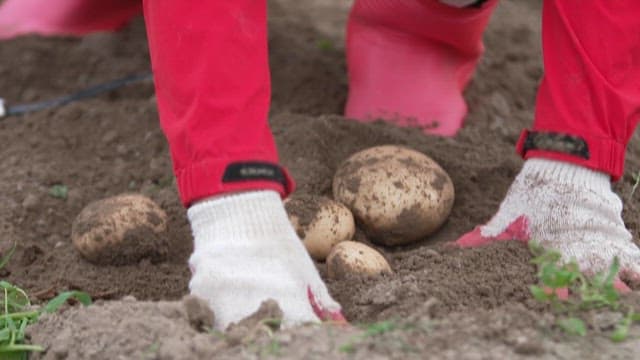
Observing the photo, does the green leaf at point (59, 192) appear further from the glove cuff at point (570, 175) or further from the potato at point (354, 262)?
the glove cuff at point (570, 175)

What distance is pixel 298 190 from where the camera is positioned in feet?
7.15

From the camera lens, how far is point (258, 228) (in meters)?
1.58

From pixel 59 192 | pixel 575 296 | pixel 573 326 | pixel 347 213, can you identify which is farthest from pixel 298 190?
pixel 573 326

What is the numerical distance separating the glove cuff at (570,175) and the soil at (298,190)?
0.46 feet

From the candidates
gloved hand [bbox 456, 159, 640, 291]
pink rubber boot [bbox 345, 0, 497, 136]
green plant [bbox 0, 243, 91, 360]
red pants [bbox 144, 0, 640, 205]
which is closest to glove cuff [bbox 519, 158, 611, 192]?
gloved hand [bbox 456, 159, 640, 291]

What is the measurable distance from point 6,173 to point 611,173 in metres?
1.32

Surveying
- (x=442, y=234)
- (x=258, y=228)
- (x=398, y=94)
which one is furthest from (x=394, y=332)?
(x=398, y=94)

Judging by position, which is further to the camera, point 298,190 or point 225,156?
point 298,190

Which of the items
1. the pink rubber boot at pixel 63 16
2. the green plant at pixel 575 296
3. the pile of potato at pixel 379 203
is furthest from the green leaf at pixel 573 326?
the pink rubber boot at pixel 63 16

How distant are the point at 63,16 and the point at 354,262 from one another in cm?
154

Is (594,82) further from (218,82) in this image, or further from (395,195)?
(218,82)

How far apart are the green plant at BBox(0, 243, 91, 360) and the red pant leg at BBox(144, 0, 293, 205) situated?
262mm

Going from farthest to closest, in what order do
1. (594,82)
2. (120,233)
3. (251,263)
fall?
(120,233) < (594,82) < (251,263)

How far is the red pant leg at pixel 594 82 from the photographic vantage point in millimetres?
1781
